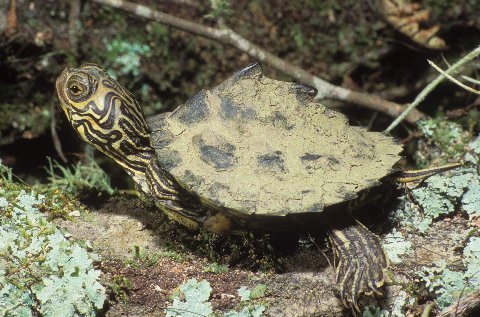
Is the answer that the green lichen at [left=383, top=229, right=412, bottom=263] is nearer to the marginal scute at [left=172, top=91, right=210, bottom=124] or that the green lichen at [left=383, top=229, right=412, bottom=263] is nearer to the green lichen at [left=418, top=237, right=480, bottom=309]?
the green lichen at [left=418, top=237, right=480, bottom=309]

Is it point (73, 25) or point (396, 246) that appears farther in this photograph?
point (73, 25)

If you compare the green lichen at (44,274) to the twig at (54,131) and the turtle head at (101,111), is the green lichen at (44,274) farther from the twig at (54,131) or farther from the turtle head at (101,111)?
the twig at (54,131)

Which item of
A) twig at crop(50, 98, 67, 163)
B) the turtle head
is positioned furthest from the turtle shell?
twig at crop(50, 98, 67, 163)

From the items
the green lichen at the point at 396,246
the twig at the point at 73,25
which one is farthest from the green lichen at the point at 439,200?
the twig at the point at 73,25

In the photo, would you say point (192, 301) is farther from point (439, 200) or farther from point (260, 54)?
point (260, 54)

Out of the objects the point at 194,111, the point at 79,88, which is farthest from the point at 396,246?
the point at 79,88

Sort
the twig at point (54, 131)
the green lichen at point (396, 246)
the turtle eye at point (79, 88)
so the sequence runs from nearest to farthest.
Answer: the green lichen at point (396, 246), the turtle eye at point (79, 88), the twig at point (54, 131)

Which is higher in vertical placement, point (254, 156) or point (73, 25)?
point (73, 25)
